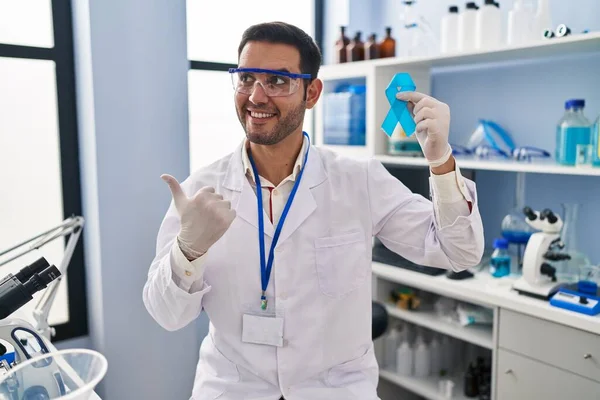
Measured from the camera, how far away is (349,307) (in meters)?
1.42

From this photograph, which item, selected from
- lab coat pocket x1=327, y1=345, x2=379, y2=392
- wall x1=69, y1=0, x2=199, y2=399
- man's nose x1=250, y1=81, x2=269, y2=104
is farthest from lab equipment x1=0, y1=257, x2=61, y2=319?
wall x1=69, y1=0, x2=199, y2=399

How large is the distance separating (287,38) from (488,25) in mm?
1141

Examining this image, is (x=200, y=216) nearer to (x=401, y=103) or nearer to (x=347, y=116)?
(x=401, y=103)

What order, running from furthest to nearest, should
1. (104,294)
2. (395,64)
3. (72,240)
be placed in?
(395,64), (104,294), (72,240)

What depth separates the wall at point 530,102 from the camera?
2113 millimetres

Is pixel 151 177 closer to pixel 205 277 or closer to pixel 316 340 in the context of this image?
pixel 205 277

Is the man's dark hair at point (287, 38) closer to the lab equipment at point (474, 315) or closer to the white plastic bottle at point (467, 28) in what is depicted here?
the white plastic bottle at point (467, 28)

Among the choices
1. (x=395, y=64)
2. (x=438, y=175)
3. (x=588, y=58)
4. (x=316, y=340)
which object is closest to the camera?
(x=438, y=175)

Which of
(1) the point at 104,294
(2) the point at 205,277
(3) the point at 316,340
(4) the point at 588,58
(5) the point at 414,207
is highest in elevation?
(4) the point at 588,58

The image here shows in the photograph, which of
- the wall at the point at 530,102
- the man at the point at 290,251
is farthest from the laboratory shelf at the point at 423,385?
the man at the point at 290,251

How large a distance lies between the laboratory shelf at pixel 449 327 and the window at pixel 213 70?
122cm

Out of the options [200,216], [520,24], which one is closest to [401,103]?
[200,216]

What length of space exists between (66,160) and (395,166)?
4.84 feet

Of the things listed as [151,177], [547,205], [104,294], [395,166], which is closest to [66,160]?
[151,177]
